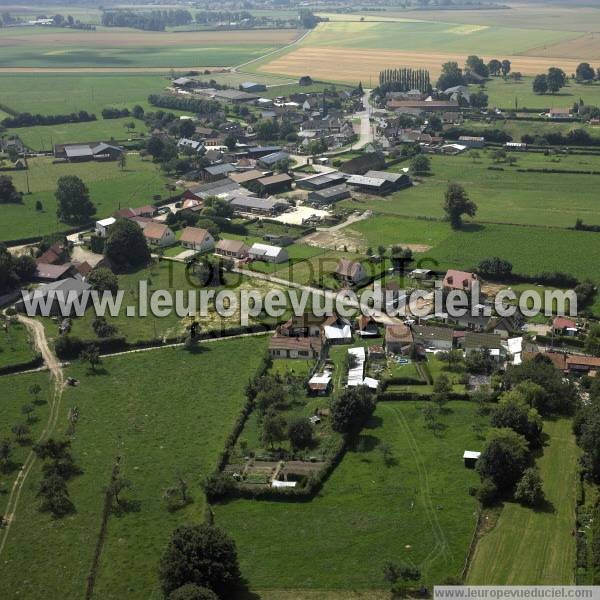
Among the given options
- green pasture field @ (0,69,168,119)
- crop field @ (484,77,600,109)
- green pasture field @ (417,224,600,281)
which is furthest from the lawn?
green pasture field @ (0,69,168,119)

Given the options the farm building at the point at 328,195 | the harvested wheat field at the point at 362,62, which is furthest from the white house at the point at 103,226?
the harvested wheat field at the point at 362,62

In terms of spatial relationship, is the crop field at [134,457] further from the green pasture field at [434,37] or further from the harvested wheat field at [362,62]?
the green pasture field at [434,37]

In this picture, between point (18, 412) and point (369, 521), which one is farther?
point (18, 412)

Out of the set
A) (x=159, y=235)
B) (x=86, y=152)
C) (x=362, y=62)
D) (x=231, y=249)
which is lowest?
(x=231, y=249)

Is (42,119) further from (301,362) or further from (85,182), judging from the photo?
(301,362)

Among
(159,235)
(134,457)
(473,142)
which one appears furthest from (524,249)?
(473,142)

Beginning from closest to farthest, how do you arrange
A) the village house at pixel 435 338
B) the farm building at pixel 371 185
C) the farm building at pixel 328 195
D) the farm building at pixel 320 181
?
the village house at pixel 435 338
the farm building at pixel 328 195
the farm building at pixel 371 185
the farm building at pixel 320 181

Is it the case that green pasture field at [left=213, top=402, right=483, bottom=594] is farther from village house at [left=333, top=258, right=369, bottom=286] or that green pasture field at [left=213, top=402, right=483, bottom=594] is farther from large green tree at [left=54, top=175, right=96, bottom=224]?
large green tree at [left=54, top=175, right=96, bottom=224]
